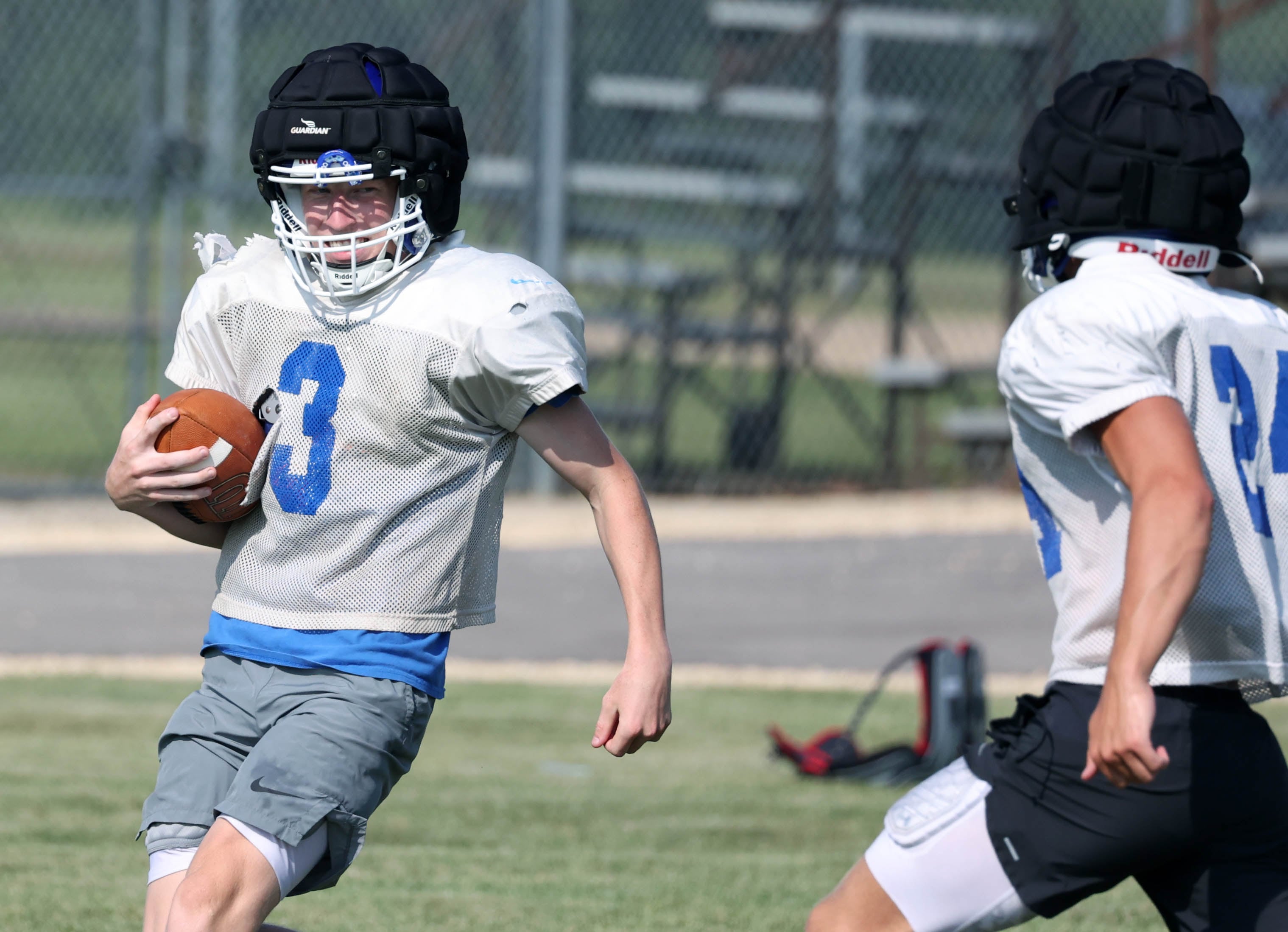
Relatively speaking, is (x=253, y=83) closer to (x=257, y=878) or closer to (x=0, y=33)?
(x=0, y=33)

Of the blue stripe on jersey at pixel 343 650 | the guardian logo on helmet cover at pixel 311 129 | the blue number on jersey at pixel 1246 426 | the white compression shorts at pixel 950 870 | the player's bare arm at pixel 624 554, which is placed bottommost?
the white compression shorts at pixel 950 870

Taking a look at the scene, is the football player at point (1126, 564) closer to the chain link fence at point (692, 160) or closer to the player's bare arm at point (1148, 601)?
the player's bare arm at point (1148, 601)

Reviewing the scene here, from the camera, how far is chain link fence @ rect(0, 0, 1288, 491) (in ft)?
38.4

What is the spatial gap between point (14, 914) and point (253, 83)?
1094 centimetres

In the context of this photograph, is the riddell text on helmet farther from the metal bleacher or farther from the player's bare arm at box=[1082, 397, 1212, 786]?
the metal bleacher

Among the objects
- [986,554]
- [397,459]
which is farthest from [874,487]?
[397,459]

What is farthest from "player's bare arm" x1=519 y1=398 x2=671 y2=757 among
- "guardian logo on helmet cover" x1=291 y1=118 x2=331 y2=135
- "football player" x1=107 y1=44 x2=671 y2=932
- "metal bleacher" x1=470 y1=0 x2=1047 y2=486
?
"metal bleacher" x1=470 y1=0 x2=1047 y2=486

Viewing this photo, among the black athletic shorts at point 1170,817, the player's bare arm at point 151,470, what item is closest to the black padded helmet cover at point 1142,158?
the black athletic shorts at point 1170,817

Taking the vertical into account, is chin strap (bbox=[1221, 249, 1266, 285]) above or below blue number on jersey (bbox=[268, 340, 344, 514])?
above

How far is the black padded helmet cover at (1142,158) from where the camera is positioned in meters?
2.87

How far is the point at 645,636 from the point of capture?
295cm

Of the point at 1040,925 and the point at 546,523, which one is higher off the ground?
the point at 1040,925

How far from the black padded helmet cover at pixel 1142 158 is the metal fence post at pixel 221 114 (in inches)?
360

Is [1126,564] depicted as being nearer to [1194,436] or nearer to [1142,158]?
[1194,436]
